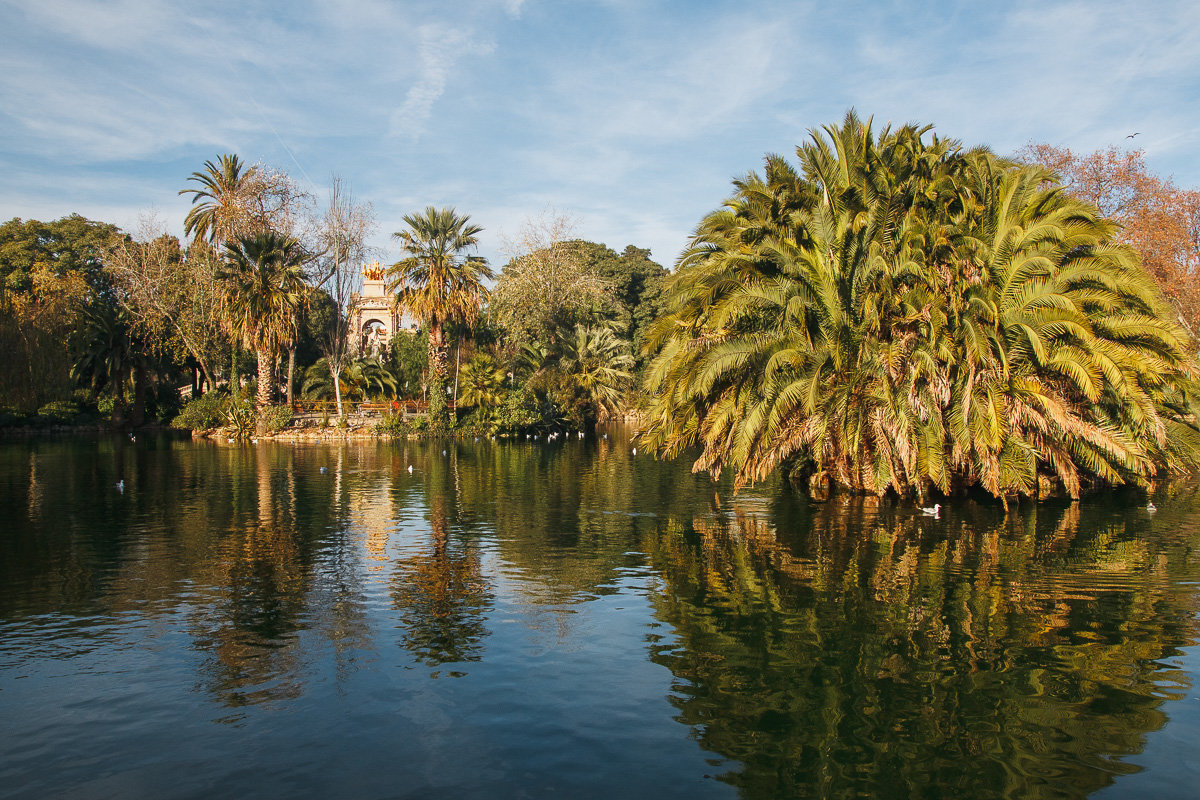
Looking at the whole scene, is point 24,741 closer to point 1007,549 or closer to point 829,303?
point 1007,549

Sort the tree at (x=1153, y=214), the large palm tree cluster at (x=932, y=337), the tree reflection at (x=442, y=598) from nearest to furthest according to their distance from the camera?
the tree reflection at (x=442, y=598), the large palm tree cluster at (x=932, y=337), the tree at (x=1153, y=214)

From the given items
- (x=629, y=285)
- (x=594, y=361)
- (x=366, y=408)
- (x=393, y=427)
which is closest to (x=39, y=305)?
(x=366, y=408)

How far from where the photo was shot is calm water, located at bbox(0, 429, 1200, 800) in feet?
22.3

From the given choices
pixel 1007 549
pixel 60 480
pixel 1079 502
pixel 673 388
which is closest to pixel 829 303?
pixel 673 388

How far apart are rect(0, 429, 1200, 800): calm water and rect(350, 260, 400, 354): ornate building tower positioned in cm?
5608

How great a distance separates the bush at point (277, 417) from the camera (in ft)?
157

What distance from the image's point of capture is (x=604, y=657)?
9.51 meters

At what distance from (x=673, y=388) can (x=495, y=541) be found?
634 centimetres

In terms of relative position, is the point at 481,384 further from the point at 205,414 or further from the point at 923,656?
the point at 923,656

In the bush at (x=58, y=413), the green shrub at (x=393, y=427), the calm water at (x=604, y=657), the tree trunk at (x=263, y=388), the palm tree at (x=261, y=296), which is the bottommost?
the calm water at (x=604, y=657)

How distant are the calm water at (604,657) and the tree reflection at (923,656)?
42mm

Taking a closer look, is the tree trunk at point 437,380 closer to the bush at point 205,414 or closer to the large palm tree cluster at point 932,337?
the bush at point 205,414

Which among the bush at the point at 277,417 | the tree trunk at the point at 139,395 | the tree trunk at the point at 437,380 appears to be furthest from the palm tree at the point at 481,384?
the tree trunk at the point at 139,395

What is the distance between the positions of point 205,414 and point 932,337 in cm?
4575
